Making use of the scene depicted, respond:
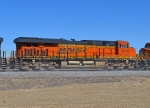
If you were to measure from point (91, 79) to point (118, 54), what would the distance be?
14592mm

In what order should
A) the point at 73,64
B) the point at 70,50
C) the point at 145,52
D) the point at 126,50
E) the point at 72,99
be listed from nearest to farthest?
the point at 72,99
the point at 73,64
the point at 70,50
the point at 126,50
the point at 145,52

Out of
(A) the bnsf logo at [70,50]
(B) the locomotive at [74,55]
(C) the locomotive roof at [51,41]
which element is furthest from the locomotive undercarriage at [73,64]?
(C) the locomotive roof at [51,41]

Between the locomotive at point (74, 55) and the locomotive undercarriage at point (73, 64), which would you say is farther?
the locomotive at point (74, 55)

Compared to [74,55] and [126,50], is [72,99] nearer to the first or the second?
[74,55]

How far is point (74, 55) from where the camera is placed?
30.4 m

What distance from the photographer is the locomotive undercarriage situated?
26597 millimetres

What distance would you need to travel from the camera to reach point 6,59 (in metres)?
25.9

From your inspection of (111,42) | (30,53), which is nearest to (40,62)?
(30,53)

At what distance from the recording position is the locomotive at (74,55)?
27844 mm

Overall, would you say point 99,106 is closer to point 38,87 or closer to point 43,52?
point 38,87

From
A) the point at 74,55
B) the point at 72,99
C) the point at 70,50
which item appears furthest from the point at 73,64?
the point at 72,99

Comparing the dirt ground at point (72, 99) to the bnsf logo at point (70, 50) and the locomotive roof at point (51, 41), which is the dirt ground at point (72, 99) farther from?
the bnsf logo at point (70, 50)

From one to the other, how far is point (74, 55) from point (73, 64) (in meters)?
1.39

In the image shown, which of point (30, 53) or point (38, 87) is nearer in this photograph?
point (38, 87)
